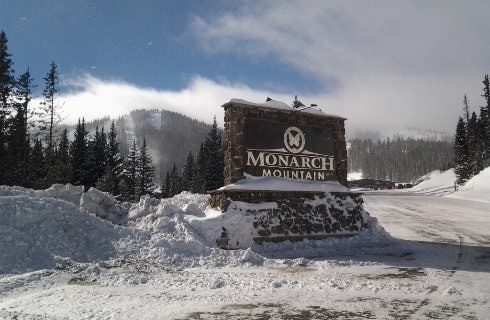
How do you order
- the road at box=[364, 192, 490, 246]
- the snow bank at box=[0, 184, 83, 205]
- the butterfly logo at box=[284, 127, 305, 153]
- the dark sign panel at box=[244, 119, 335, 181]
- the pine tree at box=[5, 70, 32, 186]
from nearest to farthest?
the snow bank at box=[0, 184, 83, 205] → the dark sign panel at box=[244, 119, 335, 181] → the butterfly logo at box=[284, 127, 305, 153] → the road at box=[364, 192, 490, 246] → the pine tree at box=[5, 70, 32, 186]

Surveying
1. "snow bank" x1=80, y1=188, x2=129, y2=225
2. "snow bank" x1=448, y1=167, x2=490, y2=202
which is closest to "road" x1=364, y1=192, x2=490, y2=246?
"snow bank" x1=80, y1=188, x2=129, y2=225

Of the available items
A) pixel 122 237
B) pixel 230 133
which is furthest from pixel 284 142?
pixel 122 237

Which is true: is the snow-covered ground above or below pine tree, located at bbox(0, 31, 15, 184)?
below

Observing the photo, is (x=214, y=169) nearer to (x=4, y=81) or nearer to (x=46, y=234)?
(x=4, y=81)

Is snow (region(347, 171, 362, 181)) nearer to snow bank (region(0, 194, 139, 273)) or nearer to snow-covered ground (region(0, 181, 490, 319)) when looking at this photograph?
snow-covered ground (region(0, 181, 490, 319))

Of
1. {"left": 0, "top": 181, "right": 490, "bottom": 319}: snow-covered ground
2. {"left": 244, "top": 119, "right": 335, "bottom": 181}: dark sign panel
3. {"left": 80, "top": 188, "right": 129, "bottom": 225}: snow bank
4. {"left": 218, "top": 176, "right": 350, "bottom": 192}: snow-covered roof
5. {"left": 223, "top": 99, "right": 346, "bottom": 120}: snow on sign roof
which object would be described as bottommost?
{"left": 0, "top": 181, "right": 490, "bottom": 319}: snow-covered ground

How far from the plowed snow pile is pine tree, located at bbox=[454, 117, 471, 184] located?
50068 millimetres

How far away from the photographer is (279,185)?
1134 centimetres

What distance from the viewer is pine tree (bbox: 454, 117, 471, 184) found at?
53.6 metres

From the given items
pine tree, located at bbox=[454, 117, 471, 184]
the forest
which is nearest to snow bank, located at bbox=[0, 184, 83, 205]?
pine tree, located at bbox=[454, 117, 471, 184]

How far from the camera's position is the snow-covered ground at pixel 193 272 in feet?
16.5

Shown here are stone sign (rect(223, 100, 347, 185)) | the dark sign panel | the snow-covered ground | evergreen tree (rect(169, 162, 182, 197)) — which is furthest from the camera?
evergreen tree (rect(169, 162, 182, 197))

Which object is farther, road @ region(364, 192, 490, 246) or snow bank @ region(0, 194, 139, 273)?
road @ region(364, 192, 490, 246)

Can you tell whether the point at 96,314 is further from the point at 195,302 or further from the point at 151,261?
the point at 151,261
